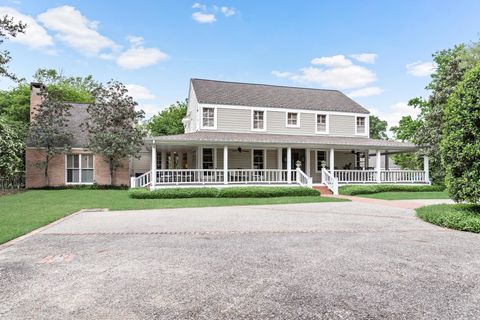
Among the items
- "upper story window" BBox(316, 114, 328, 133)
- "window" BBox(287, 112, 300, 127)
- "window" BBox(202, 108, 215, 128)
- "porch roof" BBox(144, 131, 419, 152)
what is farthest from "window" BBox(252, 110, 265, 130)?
"upper story window" BBox(316, 114, 328, 133)

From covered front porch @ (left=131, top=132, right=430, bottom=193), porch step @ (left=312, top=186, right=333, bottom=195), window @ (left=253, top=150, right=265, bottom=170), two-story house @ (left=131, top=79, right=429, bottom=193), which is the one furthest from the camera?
window @ (left=253, top=150, right=265, bottom=170)

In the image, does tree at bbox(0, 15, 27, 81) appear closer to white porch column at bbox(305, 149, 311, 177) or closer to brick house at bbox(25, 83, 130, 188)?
brick house at bbox(25, 83, 130, 188)

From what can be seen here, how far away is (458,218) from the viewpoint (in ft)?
25.1

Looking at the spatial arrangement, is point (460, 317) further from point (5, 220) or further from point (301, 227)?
point (5, 220)

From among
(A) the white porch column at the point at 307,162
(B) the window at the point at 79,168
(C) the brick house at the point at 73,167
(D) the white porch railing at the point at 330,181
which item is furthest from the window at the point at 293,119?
(B) the window at the point at 79,168

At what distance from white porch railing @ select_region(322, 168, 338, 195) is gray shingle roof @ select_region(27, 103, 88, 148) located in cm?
1561

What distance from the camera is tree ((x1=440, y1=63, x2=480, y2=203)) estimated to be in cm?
763

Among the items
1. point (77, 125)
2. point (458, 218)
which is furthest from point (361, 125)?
point (77, 125)

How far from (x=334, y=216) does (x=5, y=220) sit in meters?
9.06

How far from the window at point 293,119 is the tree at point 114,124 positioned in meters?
9.90

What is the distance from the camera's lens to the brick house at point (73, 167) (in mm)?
19938

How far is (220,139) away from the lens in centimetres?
1664

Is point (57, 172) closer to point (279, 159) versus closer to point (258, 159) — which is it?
point (258, 159)

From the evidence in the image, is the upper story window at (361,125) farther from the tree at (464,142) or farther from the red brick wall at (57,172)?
the red brick wall at (57,172)
